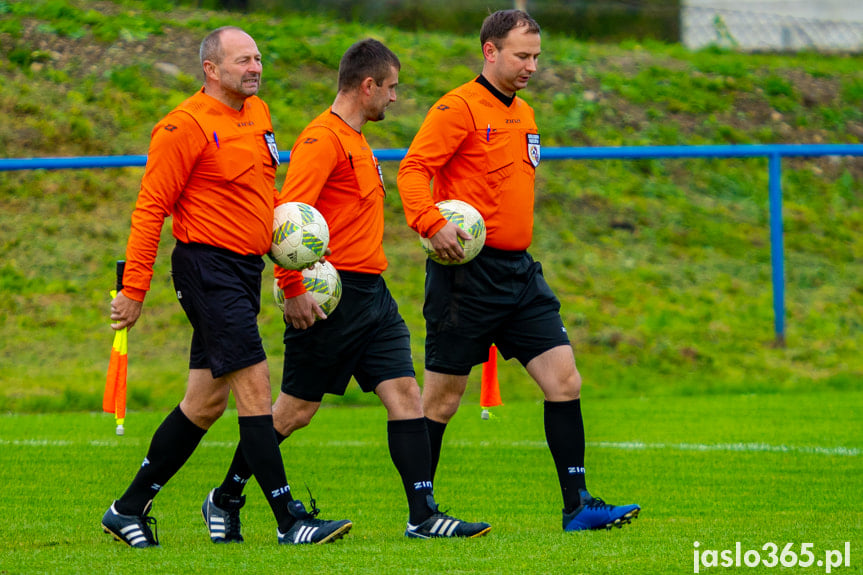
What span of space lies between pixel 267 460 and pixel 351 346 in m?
0.69

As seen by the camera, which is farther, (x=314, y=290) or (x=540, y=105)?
(x=540, y=105)

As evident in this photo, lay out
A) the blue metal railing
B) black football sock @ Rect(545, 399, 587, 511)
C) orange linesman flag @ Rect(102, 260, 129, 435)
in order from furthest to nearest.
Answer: the blue metal railing
orange linesman flag @ Rect(102, 260, 129, 435)
black football sock @ Rect(545, 399, 587, 511)

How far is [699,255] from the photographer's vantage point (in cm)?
1485

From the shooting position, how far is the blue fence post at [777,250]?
1235 cm

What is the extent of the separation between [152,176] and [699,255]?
10613mm

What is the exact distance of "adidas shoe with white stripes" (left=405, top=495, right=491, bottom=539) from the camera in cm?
532

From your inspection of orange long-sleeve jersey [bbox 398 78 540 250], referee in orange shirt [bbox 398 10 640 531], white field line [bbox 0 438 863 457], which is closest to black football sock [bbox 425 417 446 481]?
referee in orange shirt [bbox 398 10 640 531]

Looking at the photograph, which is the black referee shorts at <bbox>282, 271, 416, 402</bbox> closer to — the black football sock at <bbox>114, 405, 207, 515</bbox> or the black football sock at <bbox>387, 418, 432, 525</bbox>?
the black football sock at <bbox>387, 418, 432, 525</bbox>

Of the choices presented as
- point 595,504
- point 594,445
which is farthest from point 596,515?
point 594,445

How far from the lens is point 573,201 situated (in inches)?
622

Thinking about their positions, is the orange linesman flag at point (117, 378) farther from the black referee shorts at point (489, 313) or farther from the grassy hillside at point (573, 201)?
the grassy hillside at point (573, 201)

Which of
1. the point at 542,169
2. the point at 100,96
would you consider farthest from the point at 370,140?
the point at 100,96

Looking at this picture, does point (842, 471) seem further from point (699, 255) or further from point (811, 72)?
point (811, 72)

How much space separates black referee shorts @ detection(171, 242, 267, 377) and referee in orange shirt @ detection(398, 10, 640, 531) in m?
0.91
